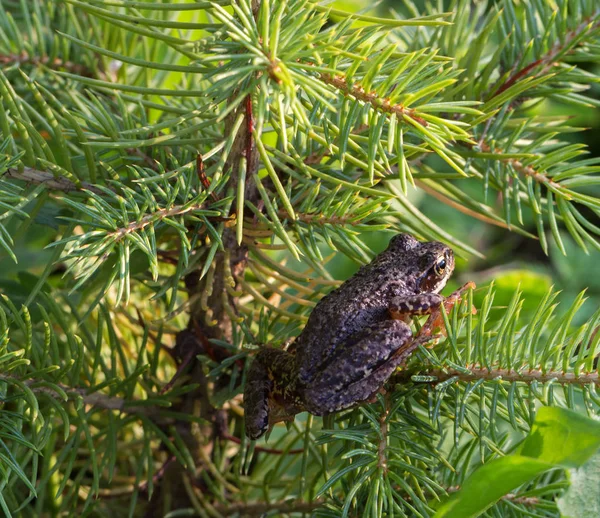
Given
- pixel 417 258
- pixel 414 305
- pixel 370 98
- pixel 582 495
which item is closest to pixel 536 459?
pixel 582 495

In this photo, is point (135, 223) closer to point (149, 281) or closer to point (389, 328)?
point (149, 281)

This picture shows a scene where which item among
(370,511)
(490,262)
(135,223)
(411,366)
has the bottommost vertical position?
(490,262)

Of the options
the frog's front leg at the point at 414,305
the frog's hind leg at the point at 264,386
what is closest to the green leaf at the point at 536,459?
the frog's hind leg at the point at 264,386

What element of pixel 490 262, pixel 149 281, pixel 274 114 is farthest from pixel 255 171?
pixel 490 262

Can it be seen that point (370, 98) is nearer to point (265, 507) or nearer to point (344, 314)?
Result: point (344, 314)

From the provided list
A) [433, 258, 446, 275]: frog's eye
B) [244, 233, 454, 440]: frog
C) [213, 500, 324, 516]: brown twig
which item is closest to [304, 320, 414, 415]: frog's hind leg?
[244, 233, 454, 440]: frog

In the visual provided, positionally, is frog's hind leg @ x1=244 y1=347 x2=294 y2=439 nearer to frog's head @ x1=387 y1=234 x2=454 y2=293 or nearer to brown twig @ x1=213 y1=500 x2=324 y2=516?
brown twig @ x1=213 y1=500 x2=324 y2=516
